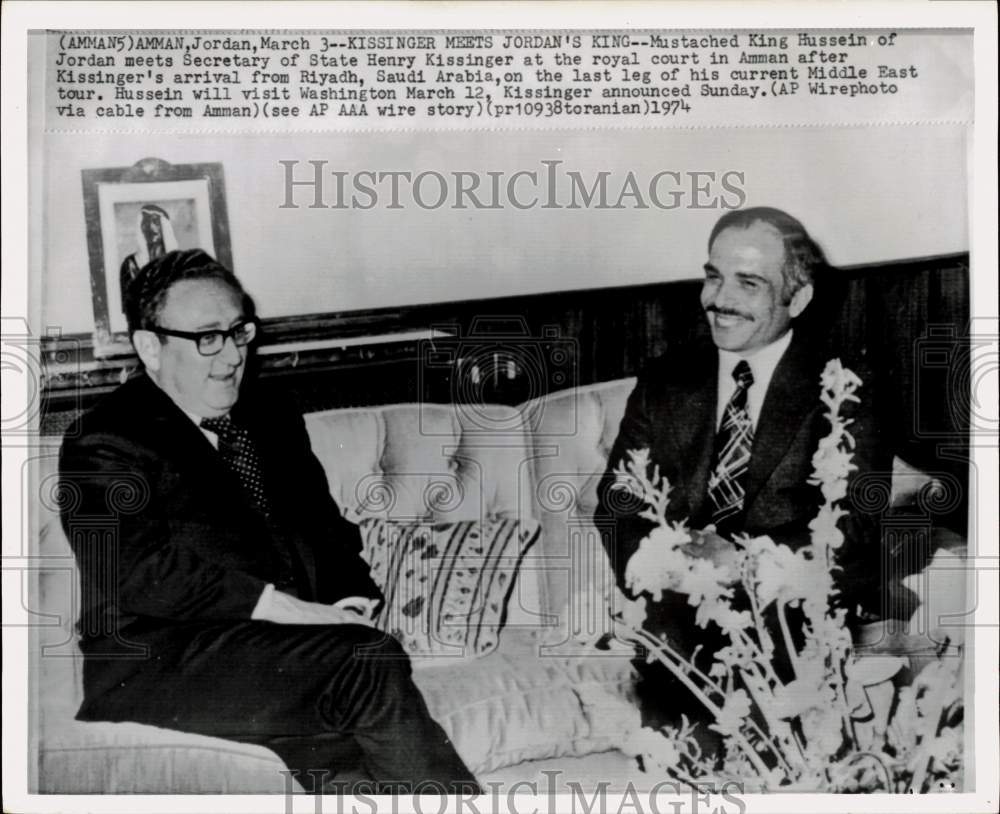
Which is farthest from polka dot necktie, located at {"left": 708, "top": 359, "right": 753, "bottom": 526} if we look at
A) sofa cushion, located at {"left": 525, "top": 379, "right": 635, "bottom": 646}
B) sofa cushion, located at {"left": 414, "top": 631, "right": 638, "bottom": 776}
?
sofa cushion, located at {"left": 414, "top": 631, "right": 638, "bottom": 776}

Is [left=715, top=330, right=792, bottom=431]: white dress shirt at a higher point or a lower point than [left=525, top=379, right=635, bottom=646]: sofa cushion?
higher

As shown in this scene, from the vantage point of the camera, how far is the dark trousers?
6.64 feet

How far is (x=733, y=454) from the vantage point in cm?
206

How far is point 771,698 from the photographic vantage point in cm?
205

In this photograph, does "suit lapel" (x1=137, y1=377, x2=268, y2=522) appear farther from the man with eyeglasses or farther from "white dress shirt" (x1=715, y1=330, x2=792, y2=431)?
"white dress shirt" (x1=715, y1=330, x2=792, y2=431)

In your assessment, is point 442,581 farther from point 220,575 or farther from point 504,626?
point 220,575

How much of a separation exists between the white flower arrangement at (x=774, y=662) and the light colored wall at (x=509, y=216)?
33 cm

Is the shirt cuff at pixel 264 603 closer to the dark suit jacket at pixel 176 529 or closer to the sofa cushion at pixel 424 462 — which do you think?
the dark suit jacket at pixel 176 529

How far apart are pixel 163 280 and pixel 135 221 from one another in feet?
0.40

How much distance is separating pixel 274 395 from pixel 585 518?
64cm

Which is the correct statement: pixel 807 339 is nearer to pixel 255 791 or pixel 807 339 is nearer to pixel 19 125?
→ pixel 255 791

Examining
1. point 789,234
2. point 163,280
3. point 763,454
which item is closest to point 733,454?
point 763,454

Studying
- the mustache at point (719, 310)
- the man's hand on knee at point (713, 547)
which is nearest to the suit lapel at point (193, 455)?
the man's hand on knee at point (713, 547)

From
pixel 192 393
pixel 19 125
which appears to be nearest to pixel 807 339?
pixel 192 393
